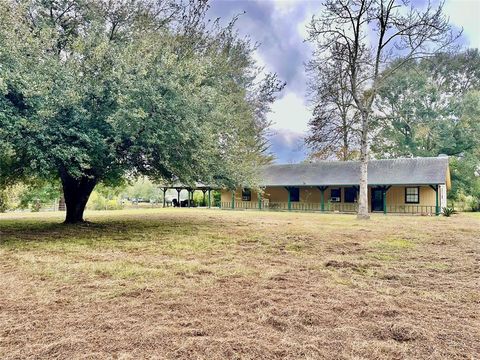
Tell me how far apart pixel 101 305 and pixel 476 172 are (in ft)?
119

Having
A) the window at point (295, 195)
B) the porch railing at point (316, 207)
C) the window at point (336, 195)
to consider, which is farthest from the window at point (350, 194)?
the window at point (295, 195)

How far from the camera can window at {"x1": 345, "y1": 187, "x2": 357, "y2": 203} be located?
27.5m

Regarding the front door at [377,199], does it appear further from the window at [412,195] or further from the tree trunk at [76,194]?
the tree trunk at [76,194]

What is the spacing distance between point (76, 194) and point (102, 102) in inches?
211

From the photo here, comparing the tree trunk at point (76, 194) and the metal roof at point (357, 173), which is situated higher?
the metal roof at point (357, 173)

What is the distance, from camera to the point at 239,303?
166 inches

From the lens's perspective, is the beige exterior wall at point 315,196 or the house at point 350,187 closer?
the house at point 350,187

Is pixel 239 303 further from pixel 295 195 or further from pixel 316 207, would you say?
pixel 295 195

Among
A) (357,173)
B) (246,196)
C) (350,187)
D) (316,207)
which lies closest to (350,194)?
(350,187)


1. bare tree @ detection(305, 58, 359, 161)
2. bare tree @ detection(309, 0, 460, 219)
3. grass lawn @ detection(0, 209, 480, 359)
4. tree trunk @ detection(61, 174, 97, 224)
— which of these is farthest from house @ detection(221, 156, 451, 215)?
grass lawn @ detection(0, 209, 480, 359)

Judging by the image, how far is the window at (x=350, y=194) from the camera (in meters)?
27.5

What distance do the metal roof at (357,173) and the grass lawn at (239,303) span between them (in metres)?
15.4

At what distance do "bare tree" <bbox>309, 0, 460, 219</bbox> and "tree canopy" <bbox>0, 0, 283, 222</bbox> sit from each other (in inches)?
350

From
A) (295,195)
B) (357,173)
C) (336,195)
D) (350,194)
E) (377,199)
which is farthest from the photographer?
(295,195)
